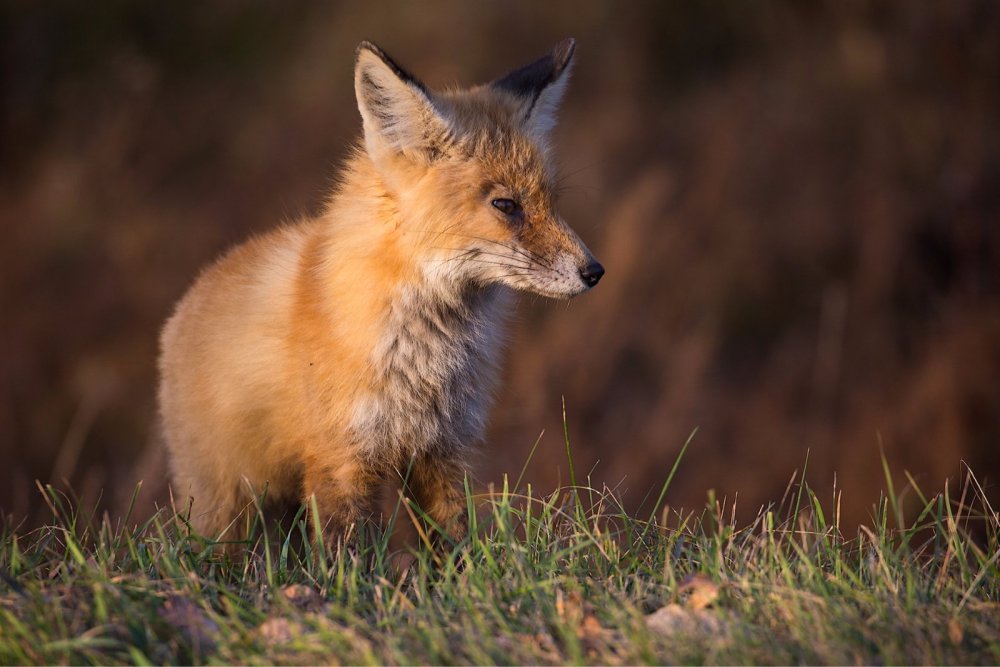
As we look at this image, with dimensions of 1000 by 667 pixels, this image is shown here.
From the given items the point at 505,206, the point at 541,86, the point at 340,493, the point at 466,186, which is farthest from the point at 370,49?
the point at 340,493

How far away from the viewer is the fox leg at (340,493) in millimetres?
4180

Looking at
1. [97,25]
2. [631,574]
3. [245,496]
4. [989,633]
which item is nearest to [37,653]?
[631,574]

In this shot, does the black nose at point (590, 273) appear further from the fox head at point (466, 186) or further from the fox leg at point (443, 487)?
the fox leg at point (443, 487)

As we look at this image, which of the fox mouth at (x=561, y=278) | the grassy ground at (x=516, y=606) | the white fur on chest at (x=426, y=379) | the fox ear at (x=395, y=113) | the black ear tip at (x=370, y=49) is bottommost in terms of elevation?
the grassy ground at (x=516, y=606)

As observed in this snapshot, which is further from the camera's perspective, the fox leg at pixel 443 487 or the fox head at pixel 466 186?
the fox leg at pixel 443 487

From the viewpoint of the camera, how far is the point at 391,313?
4.27 metres

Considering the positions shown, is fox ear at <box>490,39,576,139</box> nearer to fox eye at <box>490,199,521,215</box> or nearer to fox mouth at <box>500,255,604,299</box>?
fox eye at <box>490,199,521,215</box>

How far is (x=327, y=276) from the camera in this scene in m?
4.40

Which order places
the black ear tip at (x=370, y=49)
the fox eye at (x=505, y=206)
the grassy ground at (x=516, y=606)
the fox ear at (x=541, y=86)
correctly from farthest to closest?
the fox ear at (x=541, y=86), the fox eye at (x=505, y=206), the black ear tip at (x=370, y=49), the grassy ground at (x=516, y=606)

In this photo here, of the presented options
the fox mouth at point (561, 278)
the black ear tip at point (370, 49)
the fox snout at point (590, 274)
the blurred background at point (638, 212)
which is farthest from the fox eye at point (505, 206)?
the blurred background at point (638, 212)

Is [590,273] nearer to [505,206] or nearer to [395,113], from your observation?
[505,206]

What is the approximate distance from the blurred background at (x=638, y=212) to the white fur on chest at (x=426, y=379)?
4437 mm

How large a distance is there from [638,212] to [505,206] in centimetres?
585

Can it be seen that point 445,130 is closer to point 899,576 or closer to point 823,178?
point 899,576
